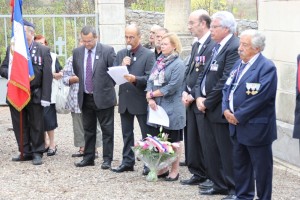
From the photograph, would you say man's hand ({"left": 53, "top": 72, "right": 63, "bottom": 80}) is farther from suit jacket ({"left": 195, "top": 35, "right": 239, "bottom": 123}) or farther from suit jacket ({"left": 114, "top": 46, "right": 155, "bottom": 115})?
suit jacket ({"left": 195, "top": 35, "right": 239, "bottom": 123})

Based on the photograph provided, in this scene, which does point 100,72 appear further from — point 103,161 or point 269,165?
point 269,165

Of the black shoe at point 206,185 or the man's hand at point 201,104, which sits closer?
the man's hand at point 201,104

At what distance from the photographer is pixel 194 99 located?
7.02 m

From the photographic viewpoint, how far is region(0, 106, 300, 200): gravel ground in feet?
23.3

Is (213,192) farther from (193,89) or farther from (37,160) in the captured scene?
(37,160)

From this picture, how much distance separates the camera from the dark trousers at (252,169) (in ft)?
20.2

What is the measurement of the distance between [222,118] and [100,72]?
214cm

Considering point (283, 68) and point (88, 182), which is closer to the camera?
point (88, 182)

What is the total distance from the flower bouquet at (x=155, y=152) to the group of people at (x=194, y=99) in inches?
5.7

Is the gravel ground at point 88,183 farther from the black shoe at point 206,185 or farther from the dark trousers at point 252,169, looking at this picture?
the dark trousers at point 252,169

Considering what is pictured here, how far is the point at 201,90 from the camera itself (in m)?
6.88

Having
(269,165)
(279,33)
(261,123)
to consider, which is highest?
(279,33)

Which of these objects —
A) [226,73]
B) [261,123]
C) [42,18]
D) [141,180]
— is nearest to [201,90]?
[226,73]

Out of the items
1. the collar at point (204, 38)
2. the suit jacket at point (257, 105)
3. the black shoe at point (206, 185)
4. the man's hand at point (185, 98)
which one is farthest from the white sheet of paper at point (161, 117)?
the suit jacket at point (257, 105)
